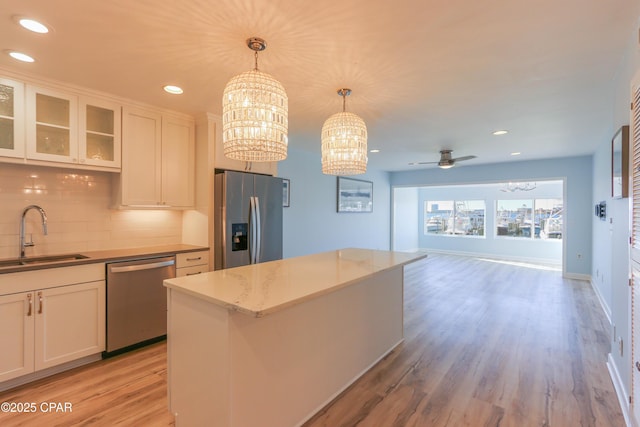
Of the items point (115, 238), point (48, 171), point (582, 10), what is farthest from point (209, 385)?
point (582, 10)

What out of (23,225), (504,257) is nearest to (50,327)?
(23,225)

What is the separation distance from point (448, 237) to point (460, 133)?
6.24 meters

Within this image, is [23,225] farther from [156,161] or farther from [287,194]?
[287,194]

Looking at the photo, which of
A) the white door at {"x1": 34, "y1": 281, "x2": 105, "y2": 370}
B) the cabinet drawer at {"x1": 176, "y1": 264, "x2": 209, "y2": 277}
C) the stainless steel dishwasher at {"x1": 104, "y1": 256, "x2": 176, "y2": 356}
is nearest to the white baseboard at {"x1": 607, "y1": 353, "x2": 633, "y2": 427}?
the cabinet drawer at {"x1": 176, "y1": 264, "x2": 209, "y2": 277}

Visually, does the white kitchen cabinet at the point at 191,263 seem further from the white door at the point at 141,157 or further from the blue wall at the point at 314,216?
the blue wall at the point at 314,216

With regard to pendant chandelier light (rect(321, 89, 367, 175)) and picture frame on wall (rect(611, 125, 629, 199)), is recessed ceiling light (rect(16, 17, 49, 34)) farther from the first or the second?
picture frame on wall (rect(611, 125, 629, 199))

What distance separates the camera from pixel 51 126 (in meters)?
2.53

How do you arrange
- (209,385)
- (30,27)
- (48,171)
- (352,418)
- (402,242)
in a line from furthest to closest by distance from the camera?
(402,242), (48,171), (352,418), (30,27), (209,385)

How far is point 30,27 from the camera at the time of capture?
177cm

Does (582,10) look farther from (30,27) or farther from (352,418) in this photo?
(30,27)

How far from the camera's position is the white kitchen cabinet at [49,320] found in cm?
218

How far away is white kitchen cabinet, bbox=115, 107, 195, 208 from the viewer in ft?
9.73

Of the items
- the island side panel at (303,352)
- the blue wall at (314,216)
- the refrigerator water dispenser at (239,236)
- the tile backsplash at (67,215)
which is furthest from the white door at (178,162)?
the island side panel at (303,352)

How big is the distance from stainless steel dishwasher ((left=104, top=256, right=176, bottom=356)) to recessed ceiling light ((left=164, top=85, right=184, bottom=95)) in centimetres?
158
